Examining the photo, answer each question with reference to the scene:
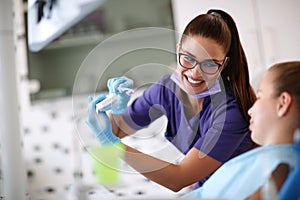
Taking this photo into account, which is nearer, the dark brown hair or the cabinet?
the dark brown hair

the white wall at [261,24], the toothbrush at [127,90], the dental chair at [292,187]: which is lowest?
the dental chair at [292,187]

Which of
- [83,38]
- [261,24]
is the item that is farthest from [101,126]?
[83,38]

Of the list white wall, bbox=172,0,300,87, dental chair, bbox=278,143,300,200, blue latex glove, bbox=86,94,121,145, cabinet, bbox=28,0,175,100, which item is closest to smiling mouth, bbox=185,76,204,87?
white wall, bbox=172,0,300,87

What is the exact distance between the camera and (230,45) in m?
1.13

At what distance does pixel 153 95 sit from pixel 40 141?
51.7 inches

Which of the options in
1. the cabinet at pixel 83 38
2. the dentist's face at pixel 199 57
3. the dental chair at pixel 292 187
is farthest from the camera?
the cabinet at pixel 83 38

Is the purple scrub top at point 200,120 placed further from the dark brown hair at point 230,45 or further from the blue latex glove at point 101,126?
the blue latex glove at point 101,126

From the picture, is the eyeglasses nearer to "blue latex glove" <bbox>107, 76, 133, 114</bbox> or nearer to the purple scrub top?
the purple scrub top

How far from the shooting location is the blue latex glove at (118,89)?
1179 mm

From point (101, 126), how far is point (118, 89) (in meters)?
0.12

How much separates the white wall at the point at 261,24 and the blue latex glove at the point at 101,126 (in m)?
0.36

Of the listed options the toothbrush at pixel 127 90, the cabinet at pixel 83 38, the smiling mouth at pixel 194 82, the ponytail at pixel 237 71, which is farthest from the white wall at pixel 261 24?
the cabinet at pixel 83 38

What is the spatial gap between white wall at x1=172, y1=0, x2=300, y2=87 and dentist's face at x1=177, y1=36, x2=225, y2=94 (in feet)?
0.34

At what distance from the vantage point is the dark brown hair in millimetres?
1110
